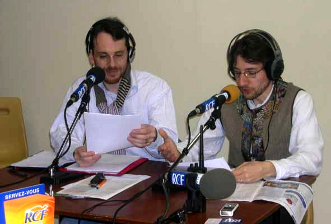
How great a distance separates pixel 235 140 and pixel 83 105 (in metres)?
0.86

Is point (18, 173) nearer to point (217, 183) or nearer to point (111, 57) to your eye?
point (111, 57)

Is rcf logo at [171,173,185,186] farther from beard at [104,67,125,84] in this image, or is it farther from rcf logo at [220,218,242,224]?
beard at [104,67,125,84]

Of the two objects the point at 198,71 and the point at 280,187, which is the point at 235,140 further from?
the point at 198,71

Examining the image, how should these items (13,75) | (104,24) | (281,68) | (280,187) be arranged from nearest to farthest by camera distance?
(280,187), (281,68), (104,24), (13,75)

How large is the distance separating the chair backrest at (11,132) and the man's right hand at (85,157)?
1447 mm

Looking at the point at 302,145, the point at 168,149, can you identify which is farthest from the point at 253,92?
the point at 168,149

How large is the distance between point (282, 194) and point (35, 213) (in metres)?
0.98

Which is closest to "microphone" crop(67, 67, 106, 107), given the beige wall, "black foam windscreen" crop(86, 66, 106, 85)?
"black foam windscreen" crop(86, 66, 106, 85)

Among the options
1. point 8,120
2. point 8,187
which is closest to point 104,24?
point 8,187

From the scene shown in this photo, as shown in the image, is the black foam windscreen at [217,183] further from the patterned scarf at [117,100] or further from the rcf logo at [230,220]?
the patterned scarf at [117,100]

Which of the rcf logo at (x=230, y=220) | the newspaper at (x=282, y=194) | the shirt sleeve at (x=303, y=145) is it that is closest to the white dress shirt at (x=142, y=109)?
the shirt sleeve at (x=303, y=145)

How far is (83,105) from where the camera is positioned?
6.47 feet

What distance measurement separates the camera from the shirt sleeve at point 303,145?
2037mm

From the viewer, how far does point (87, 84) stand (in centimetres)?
201
